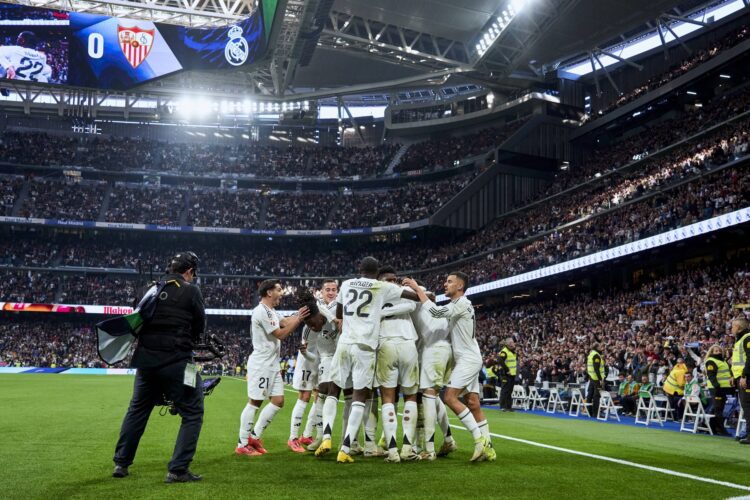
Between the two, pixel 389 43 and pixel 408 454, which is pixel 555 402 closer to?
Result: pixel 408 454

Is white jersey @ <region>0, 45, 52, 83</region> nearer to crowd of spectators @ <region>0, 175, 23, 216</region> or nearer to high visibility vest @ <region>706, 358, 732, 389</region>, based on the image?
crowd of spectators @ <region>0, 175, 23, 216</region>

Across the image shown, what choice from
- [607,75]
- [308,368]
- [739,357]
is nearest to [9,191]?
[607,75]

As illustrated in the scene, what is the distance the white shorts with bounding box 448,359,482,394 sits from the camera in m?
8.69

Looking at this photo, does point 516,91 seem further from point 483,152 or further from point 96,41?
point 96,41

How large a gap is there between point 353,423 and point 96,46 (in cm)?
4072

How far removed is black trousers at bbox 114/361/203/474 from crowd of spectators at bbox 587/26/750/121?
123 ft

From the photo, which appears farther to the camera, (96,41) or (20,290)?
(20,290)

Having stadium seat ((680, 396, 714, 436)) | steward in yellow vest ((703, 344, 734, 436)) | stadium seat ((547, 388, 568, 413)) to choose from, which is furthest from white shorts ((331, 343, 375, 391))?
stadium seat ((547, 388, 568, 413))

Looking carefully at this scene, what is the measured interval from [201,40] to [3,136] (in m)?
32.4

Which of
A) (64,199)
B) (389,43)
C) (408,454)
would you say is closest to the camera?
(408,454)

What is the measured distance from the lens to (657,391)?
19.2m

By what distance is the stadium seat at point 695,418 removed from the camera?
47.4ft

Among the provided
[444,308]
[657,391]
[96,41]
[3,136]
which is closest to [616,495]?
[444,308]

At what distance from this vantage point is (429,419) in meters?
8.58
